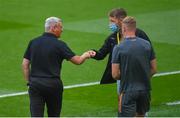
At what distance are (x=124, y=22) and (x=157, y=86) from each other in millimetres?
6337

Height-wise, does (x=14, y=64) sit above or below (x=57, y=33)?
below

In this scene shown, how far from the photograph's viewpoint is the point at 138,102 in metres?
13.4

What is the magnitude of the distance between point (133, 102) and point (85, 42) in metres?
9.98

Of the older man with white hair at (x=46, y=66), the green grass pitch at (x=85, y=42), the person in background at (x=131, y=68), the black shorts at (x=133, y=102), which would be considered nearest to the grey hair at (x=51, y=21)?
the older man with white hair at (x=46, y=66)

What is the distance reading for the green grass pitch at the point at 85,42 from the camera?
17859 millimetres

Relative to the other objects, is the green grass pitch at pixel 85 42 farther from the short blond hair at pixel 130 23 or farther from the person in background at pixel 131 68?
the short blond hair at pixel 130 23

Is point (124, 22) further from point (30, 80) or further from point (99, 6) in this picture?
point (99, 6)

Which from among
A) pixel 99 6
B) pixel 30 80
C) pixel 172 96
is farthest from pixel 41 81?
pixel 99 6

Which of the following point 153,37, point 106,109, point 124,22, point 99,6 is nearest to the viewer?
point 124,22

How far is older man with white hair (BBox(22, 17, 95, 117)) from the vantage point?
14.0 m

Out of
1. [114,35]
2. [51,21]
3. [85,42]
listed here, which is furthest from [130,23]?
[85,42]

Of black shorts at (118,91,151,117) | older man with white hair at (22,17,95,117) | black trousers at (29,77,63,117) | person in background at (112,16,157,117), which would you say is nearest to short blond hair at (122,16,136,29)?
person in background at (112,16,157,117)

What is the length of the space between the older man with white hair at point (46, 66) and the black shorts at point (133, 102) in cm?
127

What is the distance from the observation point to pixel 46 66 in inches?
551
